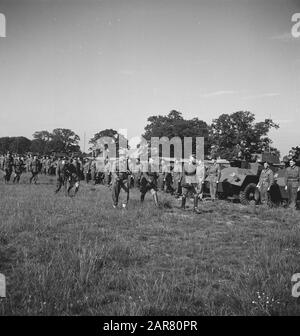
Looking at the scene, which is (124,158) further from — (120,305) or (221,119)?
(221,119)

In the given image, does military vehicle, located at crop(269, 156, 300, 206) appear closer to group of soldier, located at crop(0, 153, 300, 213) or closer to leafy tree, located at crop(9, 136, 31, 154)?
group of soldier, located at crop(0, 153, 300, 213)

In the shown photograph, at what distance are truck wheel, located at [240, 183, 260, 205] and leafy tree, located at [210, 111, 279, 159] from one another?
58.3 metres

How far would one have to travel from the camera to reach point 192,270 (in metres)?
5.06

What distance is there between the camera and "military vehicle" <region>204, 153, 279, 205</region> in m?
14.0

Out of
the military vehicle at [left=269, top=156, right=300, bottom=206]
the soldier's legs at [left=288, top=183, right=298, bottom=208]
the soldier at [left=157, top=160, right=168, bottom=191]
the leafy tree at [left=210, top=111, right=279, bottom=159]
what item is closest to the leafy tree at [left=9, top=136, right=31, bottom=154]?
the leafy tree at [left=210, top=111, right=279, bottom=159]

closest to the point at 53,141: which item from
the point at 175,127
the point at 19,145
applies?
the point at 19,145

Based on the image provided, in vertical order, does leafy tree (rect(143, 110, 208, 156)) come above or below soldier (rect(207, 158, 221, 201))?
above

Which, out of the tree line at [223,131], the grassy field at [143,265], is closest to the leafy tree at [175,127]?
the tree line at [223,131]

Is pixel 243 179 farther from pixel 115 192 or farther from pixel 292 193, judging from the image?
pixel 115 192

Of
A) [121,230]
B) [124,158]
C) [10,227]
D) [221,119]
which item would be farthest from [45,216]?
[221,119]

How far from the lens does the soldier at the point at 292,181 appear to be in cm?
1226

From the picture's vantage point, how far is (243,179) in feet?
46.0

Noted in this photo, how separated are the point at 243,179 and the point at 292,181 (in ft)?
6.89

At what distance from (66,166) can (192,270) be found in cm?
1086
